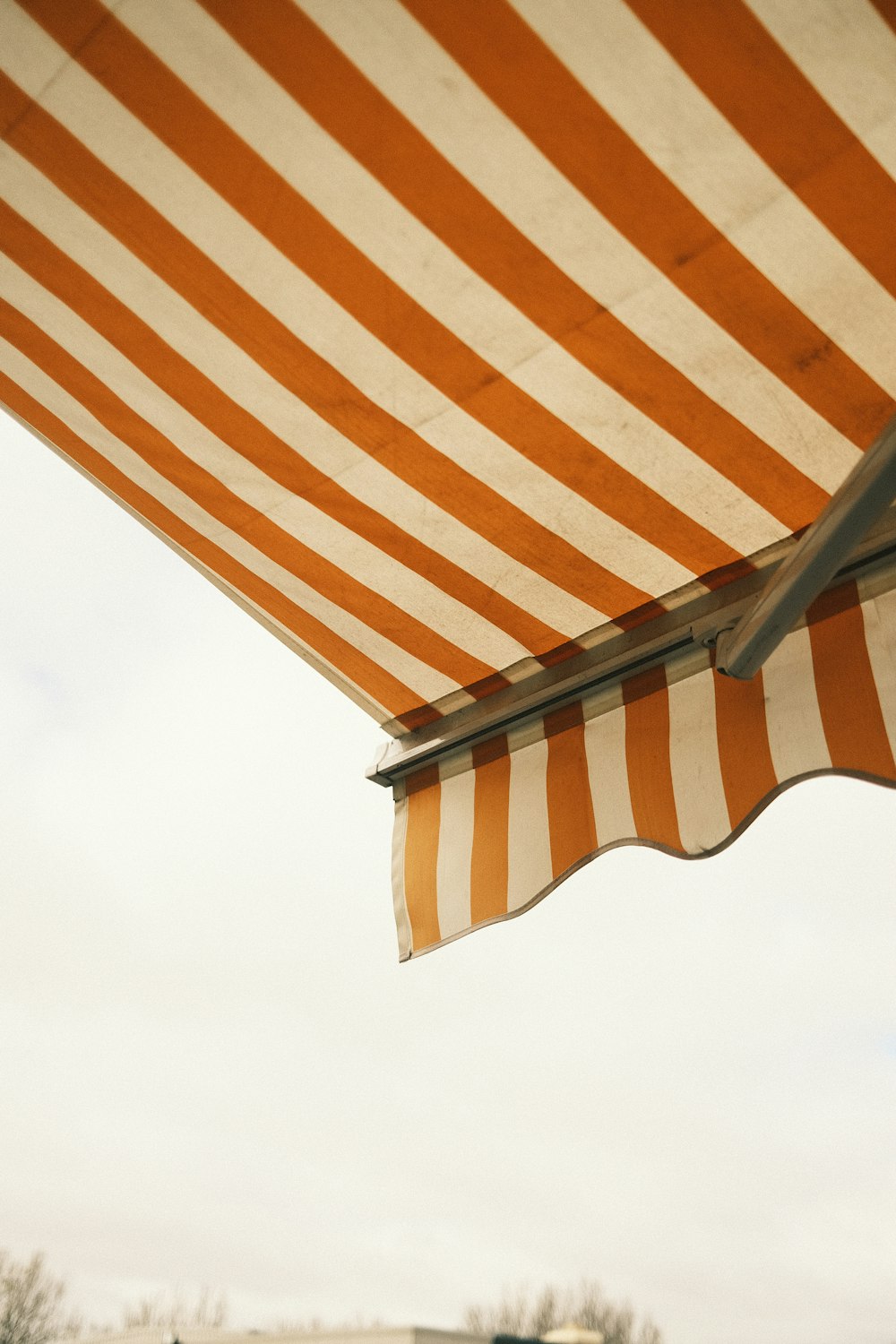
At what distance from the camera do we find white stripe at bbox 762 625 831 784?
1794 mm

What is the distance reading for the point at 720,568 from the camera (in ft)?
6.75

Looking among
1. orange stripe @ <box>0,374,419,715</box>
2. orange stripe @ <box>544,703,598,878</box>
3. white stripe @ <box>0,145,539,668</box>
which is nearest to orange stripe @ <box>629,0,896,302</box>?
white stripe @ <box>0,145,539,668</box>

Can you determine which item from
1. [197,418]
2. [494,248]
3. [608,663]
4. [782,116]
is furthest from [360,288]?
[608,663]

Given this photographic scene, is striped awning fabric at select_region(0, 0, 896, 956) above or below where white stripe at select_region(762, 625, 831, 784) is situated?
above

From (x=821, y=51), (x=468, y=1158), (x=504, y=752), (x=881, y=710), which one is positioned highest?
(x=468, y=1158)

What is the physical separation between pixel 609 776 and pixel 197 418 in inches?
47.5

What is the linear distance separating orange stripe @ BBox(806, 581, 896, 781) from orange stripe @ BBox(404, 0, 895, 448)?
338 millimetres

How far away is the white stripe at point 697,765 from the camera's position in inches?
73.9

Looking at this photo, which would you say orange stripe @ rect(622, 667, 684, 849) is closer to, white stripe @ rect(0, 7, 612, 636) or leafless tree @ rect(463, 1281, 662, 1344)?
white stripe @ rect(0, 7, 612, 636)

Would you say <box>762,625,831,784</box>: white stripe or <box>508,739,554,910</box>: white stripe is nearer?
<box>762,625,831,784</box>: white stripe

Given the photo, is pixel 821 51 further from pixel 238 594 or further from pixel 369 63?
pixel 238 594

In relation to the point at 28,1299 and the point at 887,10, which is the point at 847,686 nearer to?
the point at 887,10

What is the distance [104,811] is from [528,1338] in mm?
28458

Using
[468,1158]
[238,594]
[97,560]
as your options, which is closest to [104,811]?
[97,560]
